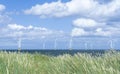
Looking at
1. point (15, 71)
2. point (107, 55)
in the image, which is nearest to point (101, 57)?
point (107, 55)

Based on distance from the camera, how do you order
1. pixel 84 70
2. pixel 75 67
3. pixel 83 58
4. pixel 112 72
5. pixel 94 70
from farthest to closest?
pixel 83 58 < pixel 75 67 < pixel 84 70 < pixel 94 70 < pixel 112 72

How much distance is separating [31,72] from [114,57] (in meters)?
3.17

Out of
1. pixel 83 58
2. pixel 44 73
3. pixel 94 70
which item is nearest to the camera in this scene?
pixel 94 70

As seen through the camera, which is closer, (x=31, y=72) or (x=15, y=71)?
(x=15, y=71)

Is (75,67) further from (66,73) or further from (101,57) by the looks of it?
(101,57)

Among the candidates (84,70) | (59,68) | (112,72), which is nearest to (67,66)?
(59,68)

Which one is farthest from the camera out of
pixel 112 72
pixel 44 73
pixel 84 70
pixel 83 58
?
pixel 44 73

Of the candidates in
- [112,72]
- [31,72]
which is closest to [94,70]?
[112,72]

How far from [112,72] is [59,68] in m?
3.89

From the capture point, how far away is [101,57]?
49.2 feet

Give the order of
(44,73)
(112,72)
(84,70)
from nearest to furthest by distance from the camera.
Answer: (112,72), (84,70), (44,73)

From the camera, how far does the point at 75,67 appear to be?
13.3 metres

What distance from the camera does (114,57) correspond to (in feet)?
45.1

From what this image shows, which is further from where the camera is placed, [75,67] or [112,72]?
[75,67]
